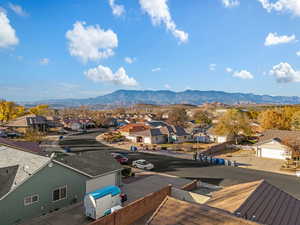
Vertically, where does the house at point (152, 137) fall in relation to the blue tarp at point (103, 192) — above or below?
below

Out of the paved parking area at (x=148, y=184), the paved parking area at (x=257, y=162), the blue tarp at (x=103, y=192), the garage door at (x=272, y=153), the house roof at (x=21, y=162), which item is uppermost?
the house roof at (x=21, y=162)

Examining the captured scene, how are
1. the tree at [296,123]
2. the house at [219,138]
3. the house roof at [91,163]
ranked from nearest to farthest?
1. the house roof at [91,163]
2. the tree at [296,123]
3. the house at [219,138]

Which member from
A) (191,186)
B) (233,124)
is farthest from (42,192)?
(233,124)

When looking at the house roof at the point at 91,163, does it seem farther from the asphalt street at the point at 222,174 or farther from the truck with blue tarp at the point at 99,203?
the asphalt street at the point at 222,174

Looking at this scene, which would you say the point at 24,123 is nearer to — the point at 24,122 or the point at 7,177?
the point at 24,122

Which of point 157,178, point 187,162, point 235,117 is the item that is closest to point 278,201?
point 157,178

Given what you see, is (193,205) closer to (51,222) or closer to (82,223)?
(82,223)

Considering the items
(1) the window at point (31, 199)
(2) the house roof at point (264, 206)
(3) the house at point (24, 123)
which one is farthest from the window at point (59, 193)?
(3) the house at point (24, 123)
